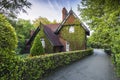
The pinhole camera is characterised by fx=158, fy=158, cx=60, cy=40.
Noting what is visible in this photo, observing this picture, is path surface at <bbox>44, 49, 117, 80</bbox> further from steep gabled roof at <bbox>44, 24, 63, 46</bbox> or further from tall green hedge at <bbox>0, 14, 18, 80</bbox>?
steep gabled roof at <bbox>44, 24, 63, 46</bbox>

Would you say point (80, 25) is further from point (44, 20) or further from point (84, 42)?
point (44, 20)

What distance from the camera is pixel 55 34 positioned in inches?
1302

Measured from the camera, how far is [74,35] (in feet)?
107

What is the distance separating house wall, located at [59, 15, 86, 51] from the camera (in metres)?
32.1

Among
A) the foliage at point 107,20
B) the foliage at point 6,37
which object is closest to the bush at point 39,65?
the foliage at point 6,37

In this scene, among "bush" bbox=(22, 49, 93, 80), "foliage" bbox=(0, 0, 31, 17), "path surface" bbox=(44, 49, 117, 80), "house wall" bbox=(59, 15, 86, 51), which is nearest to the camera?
"bush" bbox=(22, 49, 93, 80)

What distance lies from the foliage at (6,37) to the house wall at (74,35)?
2598 cm

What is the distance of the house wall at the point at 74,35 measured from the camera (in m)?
32.1

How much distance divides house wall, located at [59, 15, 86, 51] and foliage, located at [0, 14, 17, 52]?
85.3ft

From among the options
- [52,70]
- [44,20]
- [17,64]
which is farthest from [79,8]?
[44,20]

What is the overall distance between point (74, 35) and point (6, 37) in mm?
26725

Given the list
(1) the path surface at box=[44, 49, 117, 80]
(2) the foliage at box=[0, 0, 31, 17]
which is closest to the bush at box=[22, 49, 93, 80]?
(1) the path surface at box=[44, 49, 117, 80]

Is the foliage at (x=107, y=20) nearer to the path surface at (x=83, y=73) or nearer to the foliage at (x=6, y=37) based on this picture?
the path surface at (x=83, y=73)

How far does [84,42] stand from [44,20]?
3656 centimetres
